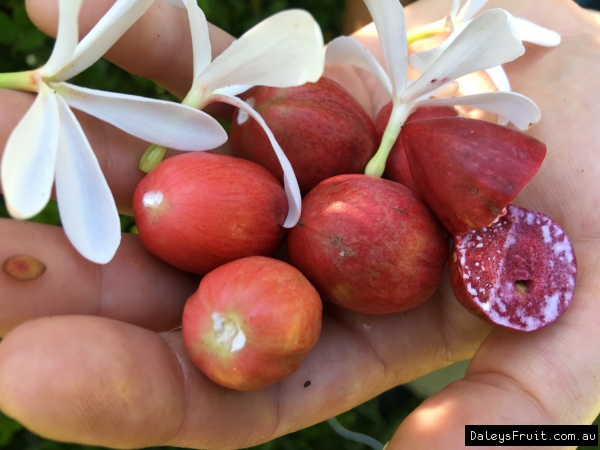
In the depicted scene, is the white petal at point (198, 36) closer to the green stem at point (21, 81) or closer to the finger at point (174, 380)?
the green stem at point (21, 81)

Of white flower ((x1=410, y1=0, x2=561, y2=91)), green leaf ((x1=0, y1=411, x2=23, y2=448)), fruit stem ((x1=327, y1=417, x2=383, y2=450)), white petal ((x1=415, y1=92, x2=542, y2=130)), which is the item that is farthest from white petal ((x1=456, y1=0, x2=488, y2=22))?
green leaf ((x1=0, y1=411, x2=23, y2=448))

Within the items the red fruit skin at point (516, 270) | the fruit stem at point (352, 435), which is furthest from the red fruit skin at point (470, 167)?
the fruit stem at point (352, 435)

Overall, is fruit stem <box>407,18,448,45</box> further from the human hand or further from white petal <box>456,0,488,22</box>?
the human hand

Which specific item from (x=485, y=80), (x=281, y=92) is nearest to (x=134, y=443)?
(x=281, y=92)

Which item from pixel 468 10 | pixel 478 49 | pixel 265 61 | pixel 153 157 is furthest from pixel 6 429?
pixel 468 10

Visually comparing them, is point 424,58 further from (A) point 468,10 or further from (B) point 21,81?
(B) point 21,81

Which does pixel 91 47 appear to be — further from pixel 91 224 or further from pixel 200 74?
pixel 91 224
